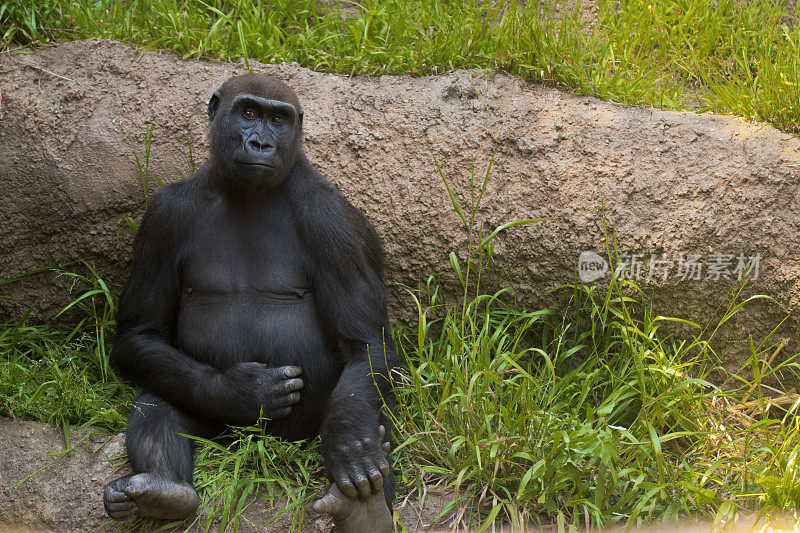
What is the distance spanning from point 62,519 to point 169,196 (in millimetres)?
1484

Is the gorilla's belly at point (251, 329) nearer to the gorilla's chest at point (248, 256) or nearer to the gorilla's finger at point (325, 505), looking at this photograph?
the gorilla's chest at point (248, 256)

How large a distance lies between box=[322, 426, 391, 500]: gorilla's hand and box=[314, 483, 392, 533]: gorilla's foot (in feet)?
0.09

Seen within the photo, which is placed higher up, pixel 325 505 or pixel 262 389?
pixel 262 389

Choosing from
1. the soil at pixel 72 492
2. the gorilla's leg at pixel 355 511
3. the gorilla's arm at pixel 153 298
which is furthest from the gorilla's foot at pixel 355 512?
the gorilla's arm at pixel 153 298

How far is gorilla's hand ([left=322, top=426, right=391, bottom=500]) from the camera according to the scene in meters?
3.35

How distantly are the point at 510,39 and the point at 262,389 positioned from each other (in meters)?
2.58

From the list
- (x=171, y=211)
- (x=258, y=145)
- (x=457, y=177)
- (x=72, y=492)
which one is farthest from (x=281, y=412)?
(x=457, y=177)

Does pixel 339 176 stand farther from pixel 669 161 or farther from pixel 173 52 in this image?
pixel 669 161

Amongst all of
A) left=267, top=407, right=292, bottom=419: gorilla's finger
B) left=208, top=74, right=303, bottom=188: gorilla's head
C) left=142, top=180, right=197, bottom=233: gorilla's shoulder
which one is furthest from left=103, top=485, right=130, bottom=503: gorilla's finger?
left=208, top=74, right=303, bottom=188: gorilla's head

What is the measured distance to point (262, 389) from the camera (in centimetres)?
376

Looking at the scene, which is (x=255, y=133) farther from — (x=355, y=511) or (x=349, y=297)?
(x=355, y=511)

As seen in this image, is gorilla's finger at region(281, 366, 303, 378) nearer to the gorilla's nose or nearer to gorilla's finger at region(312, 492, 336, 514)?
gorilla's finger at region(312, 492, 336, 514)

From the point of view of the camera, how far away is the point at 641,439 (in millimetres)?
3881

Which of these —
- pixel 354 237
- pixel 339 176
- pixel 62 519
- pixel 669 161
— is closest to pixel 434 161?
pixel 339 176
